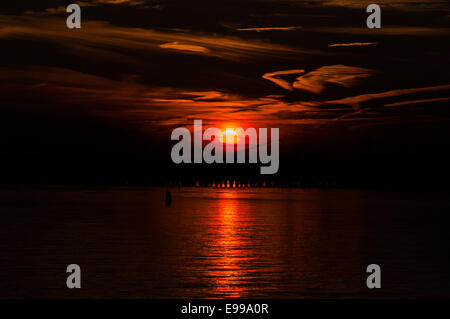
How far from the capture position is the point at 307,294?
29.8m

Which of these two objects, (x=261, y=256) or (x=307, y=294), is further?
(x=261, y=256)

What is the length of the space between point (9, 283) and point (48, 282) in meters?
1.69

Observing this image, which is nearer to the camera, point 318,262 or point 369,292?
point 369,292

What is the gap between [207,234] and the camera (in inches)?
2435

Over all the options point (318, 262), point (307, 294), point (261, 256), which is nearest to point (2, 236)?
point (261, 256)
